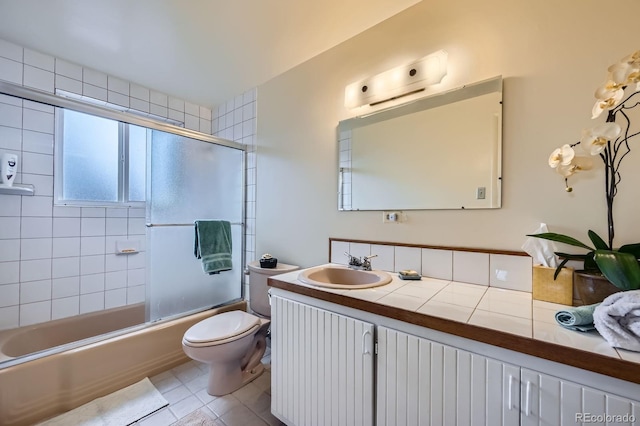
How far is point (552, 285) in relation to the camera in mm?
1009

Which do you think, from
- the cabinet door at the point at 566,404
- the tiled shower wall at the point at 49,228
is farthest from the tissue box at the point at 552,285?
the tiled shower wall at the point at 49,228

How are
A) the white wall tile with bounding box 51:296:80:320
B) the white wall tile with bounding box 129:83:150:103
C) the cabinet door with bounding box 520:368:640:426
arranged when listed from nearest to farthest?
1. the cabinet door with bounding box 520:368:640:426
2. the white wall tile with bounding box 51:296:80:320
3. the white wall tile with bounding box 129:83:150:103

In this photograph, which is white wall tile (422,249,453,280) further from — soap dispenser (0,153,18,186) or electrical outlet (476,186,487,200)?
soap dispenser (0,153,18,186)

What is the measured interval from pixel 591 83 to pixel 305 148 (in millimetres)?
1538

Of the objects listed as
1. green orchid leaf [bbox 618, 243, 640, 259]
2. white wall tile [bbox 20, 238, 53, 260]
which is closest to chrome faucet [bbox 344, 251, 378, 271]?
green orchid leaf [bbox 618, 243, 640, 259]

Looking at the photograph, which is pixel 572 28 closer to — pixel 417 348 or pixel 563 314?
pixel 563 314

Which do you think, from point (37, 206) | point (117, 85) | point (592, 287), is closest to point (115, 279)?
point (37, 206)

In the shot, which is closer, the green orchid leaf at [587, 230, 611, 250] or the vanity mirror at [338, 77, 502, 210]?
the green orchid leaf at [587, 230, 611, 250]

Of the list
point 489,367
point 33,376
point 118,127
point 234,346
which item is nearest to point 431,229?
point 489,367

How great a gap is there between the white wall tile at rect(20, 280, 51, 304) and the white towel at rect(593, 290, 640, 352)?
3.04 metres

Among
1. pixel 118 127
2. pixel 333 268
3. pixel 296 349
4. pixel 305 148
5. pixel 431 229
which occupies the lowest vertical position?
pixel 296 349

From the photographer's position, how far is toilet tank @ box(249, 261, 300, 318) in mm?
1946

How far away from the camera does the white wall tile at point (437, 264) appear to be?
134cm

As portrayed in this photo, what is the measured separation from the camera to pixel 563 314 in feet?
A: 2.59
